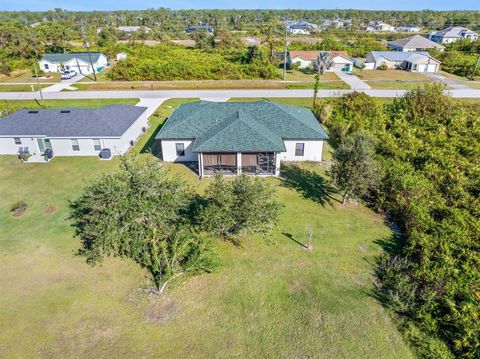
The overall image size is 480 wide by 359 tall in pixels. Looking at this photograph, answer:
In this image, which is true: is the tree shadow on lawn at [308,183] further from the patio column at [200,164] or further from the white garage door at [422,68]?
the white garage door at [422,68]

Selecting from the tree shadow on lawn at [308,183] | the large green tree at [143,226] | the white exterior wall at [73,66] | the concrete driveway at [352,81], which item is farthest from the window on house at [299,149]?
the white exterior wall at [73,66]

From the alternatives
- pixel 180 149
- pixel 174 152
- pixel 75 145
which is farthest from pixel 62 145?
pixel 180 149

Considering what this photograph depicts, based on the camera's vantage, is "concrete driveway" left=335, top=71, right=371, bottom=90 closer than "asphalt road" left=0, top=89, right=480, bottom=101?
No

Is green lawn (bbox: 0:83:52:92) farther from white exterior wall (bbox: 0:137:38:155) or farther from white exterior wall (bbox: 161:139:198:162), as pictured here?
white exterior wall (bbox: 161:139:198:162)

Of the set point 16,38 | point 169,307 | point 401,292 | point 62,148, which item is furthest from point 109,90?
point 401,292

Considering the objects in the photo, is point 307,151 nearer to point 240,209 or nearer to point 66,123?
point 240,209

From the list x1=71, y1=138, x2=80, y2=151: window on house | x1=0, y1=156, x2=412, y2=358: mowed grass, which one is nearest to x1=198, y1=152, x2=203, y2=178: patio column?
x1=0, y1=156, x2=412, y2=358: mowed grass
